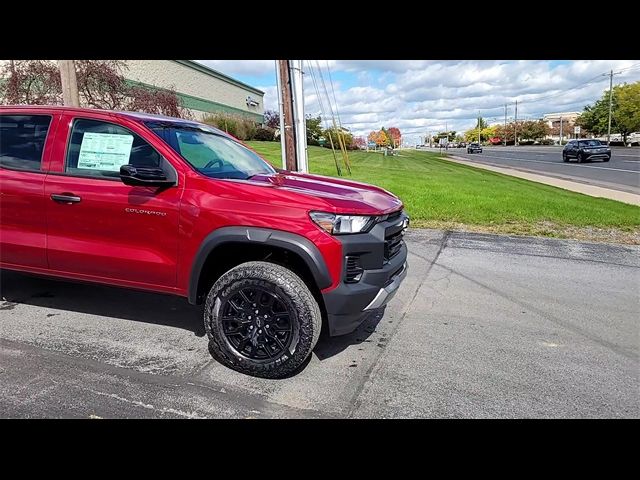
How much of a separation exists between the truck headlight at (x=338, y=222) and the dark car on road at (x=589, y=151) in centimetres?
3569

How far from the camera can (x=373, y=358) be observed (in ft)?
11.7

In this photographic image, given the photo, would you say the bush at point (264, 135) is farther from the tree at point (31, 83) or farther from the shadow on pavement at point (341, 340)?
the shadow on pavement at point (341, 340)

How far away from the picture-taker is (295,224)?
3.08 metres

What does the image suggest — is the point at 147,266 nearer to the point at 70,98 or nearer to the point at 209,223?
the point at 209,223

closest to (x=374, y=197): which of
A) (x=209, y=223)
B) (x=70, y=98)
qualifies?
(x=209, y=223)

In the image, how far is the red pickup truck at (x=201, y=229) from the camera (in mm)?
3115

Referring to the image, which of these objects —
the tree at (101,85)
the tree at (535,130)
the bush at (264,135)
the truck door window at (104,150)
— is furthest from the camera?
the tree at (535,130)

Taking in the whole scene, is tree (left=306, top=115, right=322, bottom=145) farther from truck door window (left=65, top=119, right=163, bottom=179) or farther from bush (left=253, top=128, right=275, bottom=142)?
truck door window (left=65, top=119, right=163, bottom=179)

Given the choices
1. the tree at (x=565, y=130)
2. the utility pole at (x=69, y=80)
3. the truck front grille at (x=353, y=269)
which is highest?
the tree at (x=565, y=130)

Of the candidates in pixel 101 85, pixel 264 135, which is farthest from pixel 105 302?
pixel 264 135

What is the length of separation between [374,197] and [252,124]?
3371cm

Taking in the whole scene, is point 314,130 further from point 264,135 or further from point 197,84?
point 197,84

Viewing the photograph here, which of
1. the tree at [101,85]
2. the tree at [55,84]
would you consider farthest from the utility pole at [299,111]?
the tree at [55,84]
